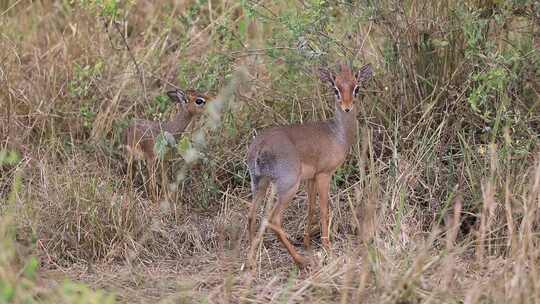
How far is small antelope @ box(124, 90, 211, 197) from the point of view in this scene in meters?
7.19

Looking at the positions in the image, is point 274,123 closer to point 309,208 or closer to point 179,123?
point 179,123

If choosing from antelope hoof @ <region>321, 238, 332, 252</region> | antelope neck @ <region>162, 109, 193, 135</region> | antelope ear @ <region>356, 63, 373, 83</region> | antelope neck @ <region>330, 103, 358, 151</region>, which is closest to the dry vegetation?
antelope hoof @ <region>321, 238, 332, 252</region>

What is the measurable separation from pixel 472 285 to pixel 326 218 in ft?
4.59

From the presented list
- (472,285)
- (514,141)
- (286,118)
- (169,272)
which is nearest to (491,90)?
(514,141)

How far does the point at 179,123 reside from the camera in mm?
7629

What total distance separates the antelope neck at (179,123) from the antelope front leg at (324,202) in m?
1.65

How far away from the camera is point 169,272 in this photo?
19.3 ft

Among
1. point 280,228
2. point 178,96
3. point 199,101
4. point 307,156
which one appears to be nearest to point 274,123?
point 199,101

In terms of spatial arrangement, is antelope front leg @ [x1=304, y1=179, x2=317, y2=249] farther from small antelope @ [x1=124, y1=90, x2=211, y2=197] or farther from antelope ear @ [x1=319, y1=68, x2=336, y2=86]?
small antelope @ [x1=124, y1=90, x2=211, y2=197]

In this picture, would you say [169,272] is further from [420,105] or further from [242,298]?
[420,105]

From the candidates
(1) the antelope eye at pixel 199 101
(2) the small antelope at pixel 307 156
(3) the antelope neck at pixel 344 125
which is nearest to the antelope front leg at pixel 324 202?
(2) the small antelope at pixel 307 156

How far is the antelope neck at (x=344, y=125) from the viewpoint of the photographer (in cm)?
647

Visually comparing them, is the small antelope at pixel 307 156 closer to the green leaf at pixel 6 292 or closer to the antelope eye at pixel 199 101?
the antelope eye at pixel 199 101

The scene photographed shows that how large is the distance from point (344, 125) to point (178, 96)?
156 centimetres
